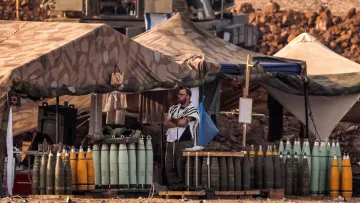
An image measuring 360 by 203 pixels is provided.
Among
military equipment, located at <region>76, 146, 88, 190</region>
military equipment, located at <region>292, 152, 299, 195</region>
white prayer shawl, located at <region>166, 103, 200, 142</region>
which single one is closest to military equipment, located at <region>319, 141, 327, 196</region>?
military equipment, located at <region>292, 152, 299, 195</region>

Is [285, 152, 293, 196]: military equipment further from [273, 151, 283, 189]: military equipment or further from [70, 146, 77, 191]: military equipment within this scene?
[70, 146, 77, 191]: military equipment

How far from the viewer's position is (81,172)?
24.2 m

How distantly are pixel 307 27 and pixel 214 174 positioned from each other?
26565 millimetres

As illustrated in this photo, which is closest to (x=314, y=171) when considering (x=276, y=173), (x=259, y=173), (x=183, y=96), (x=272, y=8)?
(x=276, y=173)

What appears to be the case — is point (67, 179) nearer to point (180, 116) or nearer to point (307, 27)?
point (180, 116)

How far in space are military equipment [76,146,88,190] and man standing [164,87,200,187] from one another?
1755 millimetres

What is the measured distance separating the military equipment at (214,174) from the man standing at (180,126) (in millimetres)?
926

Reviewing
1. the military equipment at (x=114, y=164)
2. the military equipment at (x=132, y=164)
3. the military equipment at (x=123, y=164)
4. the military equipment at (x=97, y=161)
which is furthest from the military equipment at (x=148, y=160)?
the military equipment at (x=97, y=161)

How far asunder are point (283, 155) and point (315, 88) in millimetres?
3352

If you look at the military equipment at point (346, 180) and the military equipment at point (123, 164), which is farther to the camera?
the military equipment at point (346, 180)

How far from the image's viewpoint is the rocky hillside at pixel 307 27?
4956 cm

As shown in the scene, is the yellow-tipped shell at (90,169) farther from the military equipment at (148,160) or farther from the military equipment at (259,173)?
the military equipment at (259,173)

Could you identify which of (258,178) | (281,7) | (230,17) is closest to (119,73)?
Answer: (258,178)

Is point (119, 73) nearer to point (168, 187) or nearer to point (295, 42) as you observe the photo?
point (168, 187)
